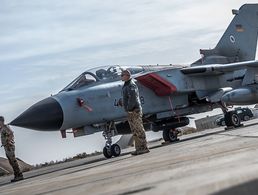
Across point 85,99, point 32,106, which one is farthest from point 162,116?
point 32,106

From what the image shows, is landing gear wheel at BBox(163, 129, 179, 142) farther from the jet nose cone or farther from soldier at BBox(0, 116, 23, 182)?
soldier at BBox(0, 116, 23, 182)

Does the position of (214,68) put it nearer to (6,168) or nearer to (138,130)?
(138,130)

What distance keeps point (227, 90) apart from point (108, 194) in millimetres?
11914

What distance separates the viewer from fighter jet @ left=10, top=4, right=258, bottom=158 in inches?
498

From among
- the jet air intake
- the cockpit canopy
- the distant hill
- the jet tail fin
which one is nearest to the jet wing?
the jet air intake

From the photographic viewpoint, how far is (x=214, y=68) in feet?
51.8

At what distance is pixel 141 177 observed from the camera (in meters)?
5.67

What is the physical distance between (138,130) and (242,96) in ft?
21.4

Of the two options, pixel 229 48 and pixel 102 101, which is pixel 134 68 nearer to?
pixel 102 101

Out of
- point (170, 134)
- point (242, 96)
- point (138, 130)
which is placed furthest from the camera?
point (242, 96)

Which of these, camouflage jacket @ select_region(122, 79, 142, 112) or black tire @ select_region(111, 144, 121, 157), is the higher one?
camouflage jacket @ select_region(122, 79, 142, 112)

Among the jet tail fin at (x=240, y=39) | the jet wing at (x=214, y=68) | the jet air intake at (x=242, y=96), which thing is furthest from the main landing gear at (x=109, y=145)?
the jet tail fin at (x=240, y=39)

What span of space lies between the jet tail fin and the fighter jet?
0.04m

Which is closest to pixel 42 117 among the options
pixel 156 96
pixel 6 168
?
pixel 156 96
